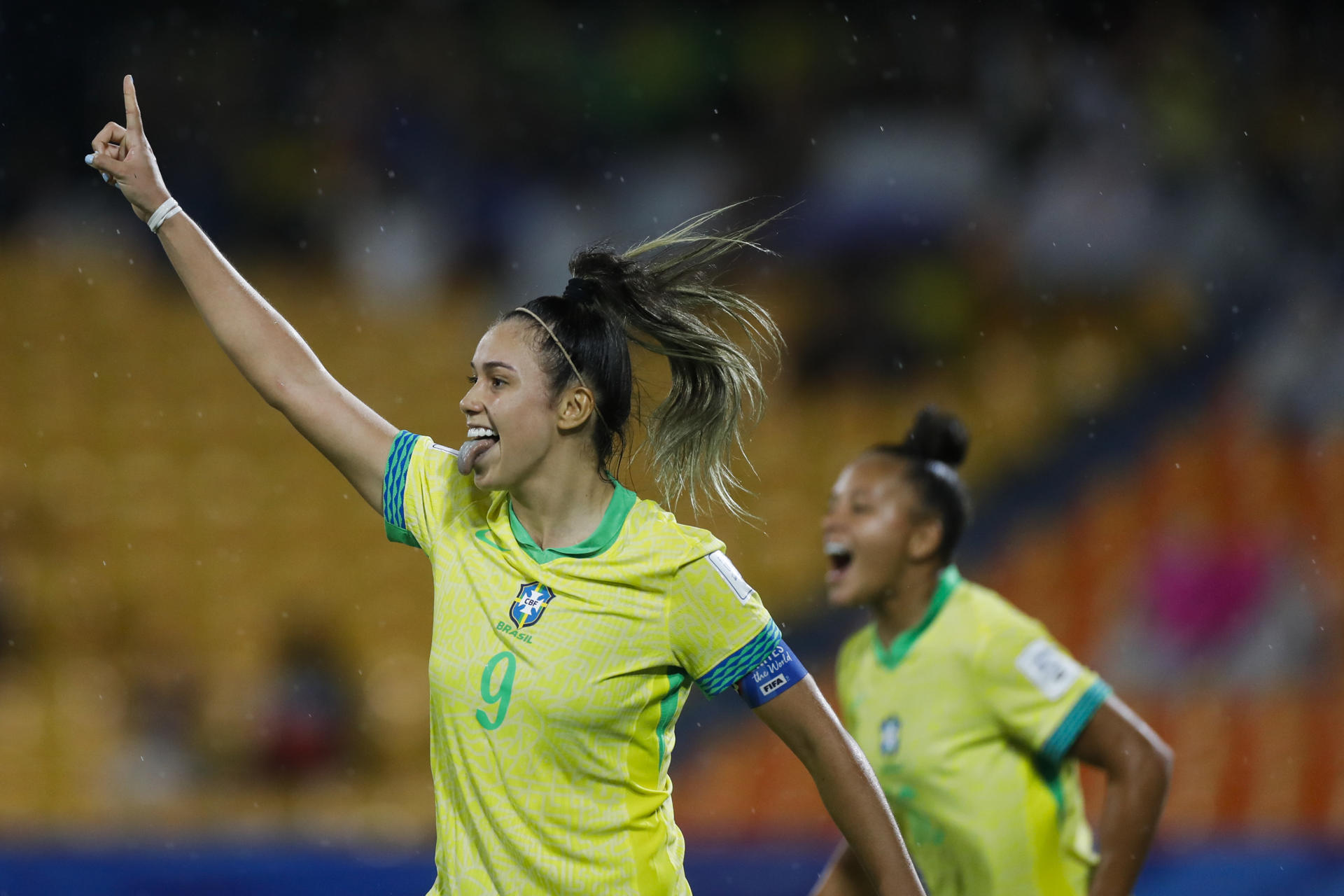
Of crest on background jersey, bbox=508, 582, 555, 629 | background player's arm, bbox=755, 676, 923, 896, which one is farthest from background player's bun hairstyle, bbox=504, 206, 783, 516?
background player's arm, bbox=755, 676, 923, 896

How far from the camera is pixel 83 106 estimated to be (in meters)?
9.23

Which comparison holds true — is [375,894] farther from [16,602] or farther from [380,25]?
[380,25]

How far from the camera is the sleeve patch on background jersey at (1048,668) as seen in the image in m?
3.30

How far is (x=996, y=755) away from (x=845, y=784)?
45.6 inches

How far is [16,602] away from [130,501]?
2.87 ft

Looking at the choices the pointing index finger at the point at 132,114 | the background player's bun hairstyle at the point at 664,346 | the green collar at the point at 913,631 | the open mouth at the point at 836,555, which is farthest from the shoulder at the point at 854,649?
the pointing index finger at the point at 132,114

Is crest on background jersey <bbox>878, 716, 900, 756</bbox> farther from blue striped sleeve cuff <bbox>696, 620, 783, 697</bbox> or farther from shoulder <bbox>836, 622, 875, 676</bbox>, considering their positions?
blue striped sleeve cuff <bbox>696, 620, 783, 697</bbox>

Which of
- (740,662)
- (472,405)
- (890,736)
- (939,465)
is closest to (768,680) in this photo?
(740,662)

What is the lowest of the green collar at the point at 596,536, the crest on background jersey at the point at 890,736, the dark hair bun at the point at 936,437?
the crest on background jersey at the point at 890,736

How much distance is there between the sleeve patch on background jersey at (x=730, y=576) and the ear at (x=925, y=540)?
1425mm

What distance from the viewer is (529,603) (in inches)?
91.8

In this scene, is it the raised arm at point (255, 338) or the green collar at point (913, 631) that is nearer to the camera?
the raised arm at point (255, 338)

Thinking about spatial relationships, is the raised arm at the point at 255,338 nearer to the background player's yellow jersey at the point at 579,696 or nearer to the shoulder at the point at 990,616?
the background player's yellow jersey at the point at 579,696

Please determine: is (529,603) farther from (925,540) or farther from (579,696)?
(925,540)
